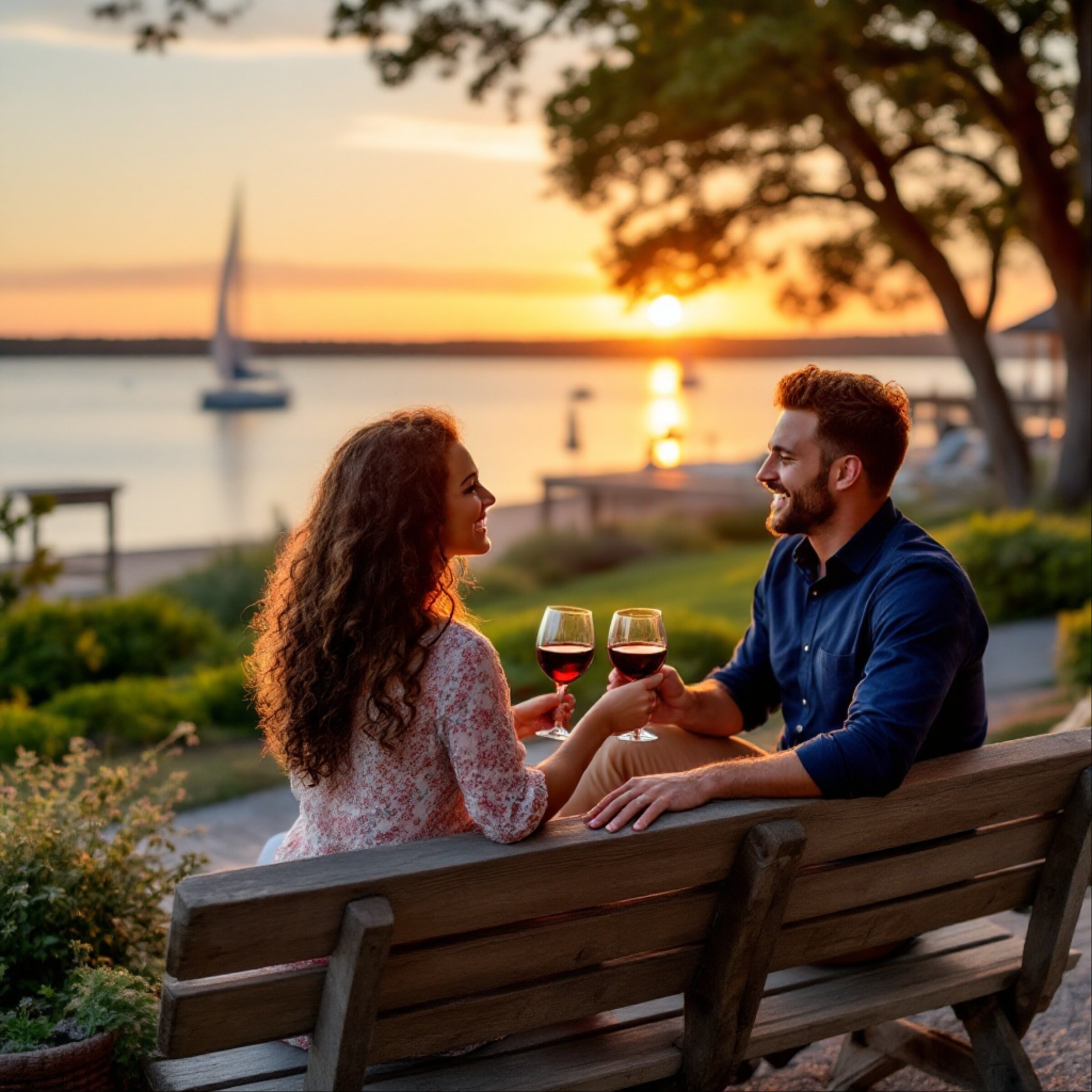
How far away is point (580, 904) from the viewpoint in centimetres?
224

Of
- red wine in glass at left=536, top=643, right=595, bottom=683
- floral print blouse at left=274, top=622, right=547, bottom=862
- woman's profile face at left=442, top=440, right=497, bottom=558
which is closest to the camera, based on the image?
floral print blouse at left=274, top=622, right=547, bottom=862

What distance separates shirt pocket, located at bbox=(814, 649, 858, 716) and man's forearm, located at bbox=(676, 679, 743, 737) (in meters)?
0.34

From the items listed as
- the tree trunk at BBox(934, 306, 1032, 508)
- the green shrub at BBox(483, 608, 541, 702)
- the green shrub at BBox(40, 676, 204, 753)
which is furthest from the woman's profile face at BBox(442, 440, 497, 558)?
the tree trunk at BBox(934, 306, 1032, 508)

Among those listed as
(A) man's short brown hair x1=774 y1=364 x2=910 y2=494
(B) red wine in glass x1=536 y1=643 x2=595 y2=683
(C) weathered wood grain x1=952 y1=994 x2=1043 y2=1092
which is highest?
(A) man's short brown hair x1=774 y1=364 x2=910 y2=494

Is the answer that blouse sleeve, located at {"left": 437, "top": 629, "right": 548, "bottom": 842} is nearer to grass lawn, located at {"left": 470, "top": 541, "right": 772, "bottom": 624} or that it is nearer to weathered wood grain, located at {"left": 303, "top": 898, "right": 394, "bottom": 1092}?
weathered wood grain, located at {"left": 303, "top": 898, "right": 394, "bottom": 1092}

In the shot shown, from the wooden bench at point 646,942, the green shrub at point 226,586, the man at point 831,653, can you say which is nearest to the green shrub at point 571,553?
the green shrub at point 226,586

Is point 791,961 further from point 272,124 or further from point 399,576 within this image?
point 272,124

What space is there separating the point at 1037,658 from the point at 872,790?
288 inches

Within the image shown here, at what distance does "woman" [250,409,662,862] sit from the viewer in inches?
93.0

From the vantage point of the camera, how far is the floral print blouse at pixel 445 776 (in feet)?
7.49

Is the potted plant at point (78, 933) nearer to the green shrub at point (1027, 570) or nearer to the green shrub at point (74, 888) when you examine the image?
the green shrub at point (74, 888)

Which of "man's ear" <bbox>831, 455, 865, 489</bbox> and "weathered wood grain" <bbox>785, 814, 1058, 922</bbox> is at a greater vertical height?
"man's ear" <bbox>831, 455, 865, 489</bbox>

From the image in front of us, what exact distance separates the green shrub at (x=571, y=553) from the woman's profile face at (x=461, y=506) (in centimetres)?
1443

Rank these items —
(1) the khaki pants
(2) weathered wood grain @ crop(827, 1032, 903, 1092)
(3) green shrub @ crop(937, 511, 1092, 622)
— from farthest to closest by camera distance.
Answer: (3) green shrub @ crop(937, 511, 1092, 622) < (2) weathered wood grain @ crop(827, 1032, 903, 1092) < (1) the khaki pants
